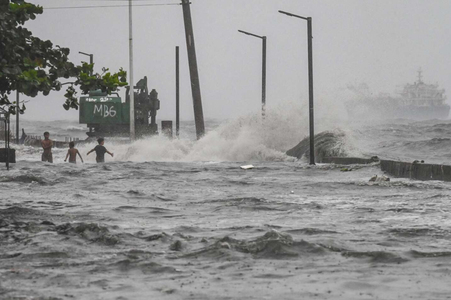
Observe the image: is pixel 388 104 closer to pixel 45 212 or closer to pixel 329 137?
pixel 329 137

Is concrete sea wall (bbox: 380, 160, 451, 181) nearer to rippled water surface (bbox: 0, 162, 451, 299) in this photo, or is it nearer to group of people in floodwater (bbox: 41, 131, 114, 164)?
rippled water surface (bbox: 0, 162, 451, 299)

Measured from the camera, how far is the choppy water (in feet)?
28.4

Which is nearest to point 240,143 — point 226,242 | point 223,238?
point 223,238

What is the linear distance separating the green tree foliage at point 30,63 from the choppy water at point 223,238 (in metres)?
2.03

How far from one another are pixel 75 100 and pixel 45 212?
256 cm

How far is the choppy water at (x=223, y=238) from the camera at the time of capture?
8.66 meters

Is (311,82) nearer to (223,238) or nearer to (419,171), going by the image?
(419,171)

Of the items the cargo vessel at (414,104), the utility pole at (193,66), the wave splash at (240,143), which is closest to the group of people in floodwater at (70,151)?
the wave splash at (240,143)

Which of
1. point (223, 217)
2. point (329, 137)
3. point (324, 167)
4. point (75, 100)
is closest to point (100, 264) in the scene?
point (223, 217)

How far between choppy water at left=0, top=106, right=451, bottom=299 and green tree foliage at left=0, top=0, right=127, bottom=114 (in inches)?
79.9

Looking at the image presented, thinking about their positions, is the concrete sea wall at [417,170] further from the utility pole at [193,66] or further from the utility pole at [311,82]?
the utility pole at [193,66]

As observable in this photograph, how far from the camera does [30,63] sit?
14570 millimetres

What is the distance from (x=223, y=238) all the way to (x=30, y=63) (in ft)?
15.7

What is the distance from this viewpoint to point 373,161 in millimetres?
30031
